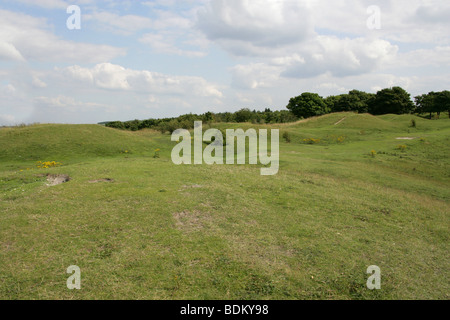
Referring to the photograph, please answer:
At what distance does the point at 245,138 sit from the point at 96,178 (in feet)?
66.5

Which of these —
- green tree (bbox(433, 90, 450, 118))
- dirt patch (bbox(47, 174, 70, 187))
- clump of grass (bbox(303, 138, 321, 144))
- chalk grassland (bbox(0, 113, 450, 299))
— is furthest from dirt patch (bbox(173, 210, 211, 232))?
green tree (bbox(433, 90, 450, 118))

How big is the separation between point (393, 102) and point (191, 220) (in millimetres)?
67871

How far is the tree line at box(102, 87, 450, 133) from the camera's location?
170ft

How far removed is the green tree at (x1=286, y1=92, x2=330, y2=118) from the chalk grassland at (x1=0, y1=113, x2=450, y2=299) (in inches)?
2309

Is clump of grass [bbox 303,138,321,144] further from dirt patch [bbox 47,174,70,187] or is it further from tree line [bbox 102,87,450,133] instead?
dirt patch [bbox 47,174,70,187]

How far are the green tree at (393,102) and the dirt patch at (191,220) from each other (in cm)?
6741

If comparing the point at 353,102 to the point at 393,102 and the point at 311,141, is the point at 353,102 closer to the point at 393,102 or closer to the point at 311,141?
the point at 393,102

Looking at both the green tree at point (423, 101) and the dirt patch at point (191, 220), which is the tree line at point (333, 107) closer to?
the green tree at point (423, 101)

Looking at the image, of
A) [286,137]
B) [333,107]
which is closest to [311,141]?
[286,137]

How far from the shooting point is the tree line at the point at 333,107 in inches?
2035
